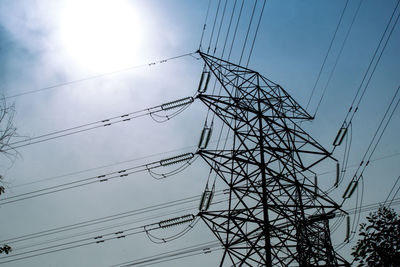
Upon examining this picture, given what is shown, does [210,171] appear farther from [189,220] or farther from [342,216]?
[342,216]

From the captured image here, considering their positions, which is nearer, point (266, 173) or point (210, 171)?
point (266, 173)

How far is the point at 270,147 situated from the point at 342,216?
9.86ft

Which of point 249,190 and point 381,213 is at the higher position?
point 249,190

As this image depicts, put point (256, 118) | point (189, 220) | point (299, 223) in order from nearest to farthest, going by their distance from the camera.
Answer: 1. point (299, 223)
2. point (189, 220)
3. point (256, 118)


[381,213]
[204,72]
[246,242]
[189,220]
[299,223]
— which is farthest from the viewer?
[204,72]

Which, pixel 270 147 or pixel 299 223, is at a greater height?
pixel 270 147

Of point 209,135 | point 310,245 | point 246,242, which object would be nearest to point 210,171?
point 209,135

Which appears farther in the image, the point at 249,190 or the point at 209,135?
the point at 209,135

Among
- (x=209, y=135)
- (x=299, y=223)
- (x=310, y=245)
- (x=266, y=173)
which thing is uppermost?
(x=209, y=135)

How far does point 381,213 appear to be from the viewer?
278 inches

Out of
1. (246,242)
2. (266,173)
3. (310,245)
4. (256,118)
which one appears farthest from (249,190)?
(256,118)

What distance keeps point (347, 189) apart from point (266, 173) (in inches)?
108

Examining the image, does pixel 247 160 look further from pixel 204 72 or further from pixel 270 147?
pixel 204 72

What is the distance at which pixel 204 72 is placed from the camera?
12.0 meters
